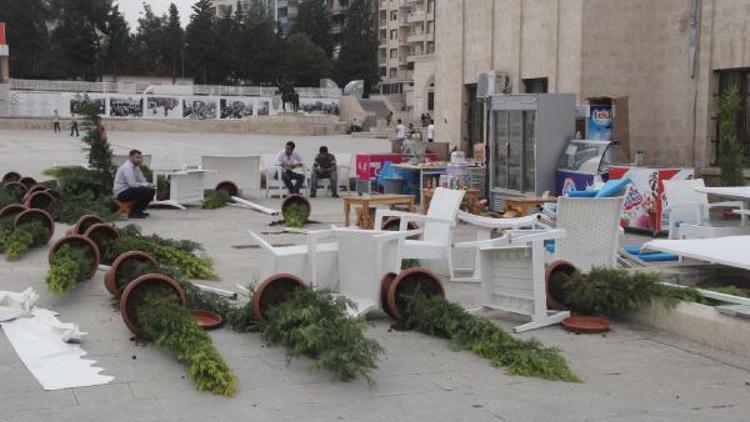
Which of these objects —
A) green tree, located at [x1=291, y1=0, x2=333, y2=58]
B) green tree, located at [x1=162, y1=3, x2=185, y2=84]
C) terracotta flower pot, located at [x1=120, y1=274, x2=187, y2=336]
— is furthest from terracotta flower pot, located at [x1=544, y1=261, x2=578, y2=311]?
green tree, located at [x1=291, y1=0, x2=333, y2=58]

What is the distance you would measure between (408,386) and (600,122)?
11720 millimetres

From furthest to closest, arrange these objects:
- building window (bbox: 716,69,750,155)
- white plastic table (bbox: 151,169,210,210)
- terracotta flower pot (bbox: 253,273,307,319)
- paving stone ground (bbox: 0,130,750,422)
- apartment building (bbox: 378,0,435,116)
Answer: apartment building (bbox: 378,0,435,116)
white plastic table (bbox: 151,169,210,210)
building window (bbox: 716,69,750,155)
terracotta flower pot (bbox: 253,273,307,319)
paving stone ground (bbox: 0,130,750,422)

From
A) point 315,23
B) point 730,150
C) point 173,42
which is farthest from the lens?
point 315,23

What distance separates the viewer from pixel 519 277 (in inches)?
306

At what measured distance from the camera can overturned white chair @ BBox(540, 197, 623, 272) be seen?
8875mm

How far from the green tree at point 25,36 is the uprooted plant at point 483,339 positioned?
8960 cm

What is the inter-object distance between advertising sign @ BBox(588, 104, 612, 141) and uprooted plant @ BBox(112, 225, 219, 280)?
8796mm

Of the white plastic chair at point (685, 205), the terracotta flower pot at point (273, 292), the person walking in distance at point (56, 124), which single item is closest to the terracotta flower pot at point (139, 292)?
the terracotta flower pot at point (273, 292)

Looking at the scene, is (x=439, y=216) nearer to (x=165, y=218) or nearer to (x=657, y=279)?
(x=657, y=279)

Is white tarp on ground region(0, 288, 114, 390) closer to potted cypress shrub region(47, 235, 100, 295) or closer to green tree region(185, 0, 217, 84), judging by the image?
potted cypress shrub region(47, 235, 100, 295)

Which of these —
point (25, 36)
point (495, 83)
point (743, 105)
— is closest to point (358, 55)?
point (25, 36)

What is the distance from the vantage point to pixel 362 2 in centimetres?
10931

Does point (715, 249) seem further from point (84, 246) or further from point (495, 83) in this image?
point (495, 83)

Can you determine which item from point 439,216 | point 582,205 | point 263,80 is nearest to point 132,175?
point 439,216
